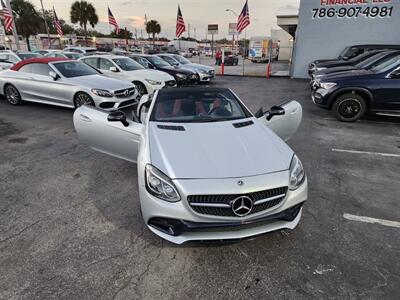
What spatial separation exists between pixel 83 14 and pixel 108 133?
5024 centimetres

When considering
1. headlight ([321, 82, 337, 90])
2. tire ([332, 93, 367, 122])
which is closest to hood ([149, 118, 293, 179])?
headlight ([321, 82, 337, 90])

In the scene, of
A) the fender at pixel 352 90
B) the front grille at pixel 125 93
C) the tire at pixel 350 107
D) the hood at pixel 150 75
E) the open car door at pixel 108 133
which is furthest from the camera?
the hood at pixel 150 75

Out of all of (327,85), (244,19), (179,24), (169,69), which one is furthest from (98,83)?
(179,24)

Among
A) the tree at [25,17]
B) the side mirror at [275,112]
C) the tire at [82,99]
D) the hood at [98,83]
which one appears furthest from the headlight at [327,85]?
the tree at [25,17]

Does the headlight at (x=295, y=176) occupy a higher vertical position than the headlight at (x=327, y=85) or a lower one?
lower

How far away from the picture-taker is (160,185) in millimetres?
2488

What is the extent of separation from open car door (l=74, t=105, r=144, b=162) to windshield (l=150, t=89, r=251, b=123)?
0.42 meters

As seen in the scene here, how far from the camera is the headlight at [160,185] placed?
2402mm

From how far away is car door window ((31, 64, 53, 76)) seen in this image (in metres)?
7.92

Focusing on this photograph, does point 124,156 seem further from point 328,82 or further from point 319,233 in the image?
point 328,82

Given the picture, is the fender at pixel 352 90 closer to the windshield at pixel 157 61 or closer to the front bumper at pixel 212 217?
the front bumper at pixel 212 217

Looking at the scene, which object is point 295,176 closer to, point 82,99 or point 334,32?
point 82,99

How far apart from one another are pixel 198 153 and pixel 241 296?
1.33 metres

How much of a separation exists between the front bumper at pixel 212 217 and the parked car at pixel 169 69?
1072cm
